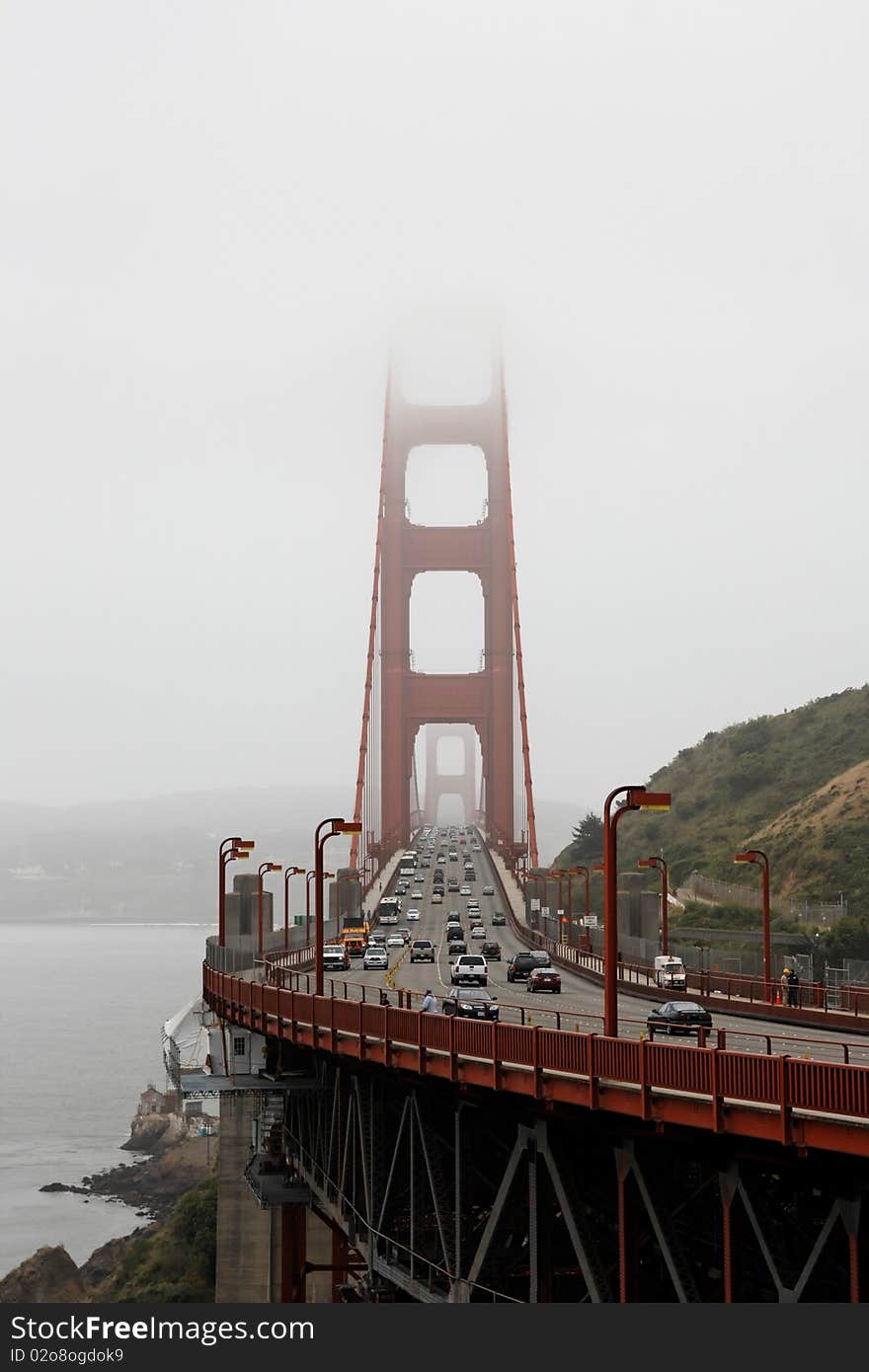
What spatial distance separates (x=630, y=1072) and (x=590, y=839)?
129668mm

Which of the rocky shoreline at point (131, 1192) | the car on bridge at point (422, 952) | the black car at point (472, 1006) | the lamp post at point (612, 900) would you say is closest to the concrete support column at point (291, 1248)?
the black car at point (472, 1006)

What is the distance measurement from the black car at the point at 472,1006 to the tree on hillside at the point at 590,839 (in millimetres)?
111760

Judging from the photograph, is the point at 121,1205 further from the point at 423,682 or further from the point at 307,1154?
the point at 307,1154

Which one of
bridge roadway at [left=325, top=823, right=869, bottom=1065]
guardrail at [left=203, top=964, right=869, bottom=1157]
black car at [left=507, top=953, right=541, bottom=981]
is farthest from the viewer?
black car at [left=507, top=953, right=541, bottom=981]

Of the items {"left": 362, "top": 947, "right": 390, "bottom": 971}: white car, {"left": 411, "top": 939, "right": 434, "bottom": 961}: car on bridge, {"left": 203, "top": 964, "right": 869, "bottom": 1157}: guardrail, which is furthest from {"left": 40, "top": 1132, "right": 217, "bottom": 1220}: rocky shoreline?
{"left": 203, "top": 964, "right": 869, "bottom": 1157}: guardrail

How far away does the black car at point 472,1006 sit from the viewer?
31.2 meters

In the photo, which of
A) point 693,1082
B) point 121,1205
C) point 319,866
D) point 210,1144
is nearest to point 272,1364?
point 693,1082

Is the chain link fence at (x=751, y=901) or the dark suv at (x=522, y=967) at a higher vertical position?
the chain link fence at (x=751, y=901)

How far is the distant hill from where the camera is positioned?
289ft

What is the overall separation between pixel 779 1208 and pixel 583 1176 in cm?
373

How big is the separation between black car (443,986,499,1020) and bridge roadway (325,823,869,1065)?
0.58 metres

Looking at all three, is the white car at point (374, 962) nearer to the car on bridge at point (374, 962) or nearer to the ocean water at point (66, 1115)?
the car on bridge at point (374, 962)

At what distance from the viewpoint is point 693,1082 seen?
19.6 m

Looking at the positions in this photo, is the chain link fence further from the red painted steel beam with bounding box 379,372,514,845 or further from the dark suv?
the red painted steel beam with bounding box 379,372,514,845
